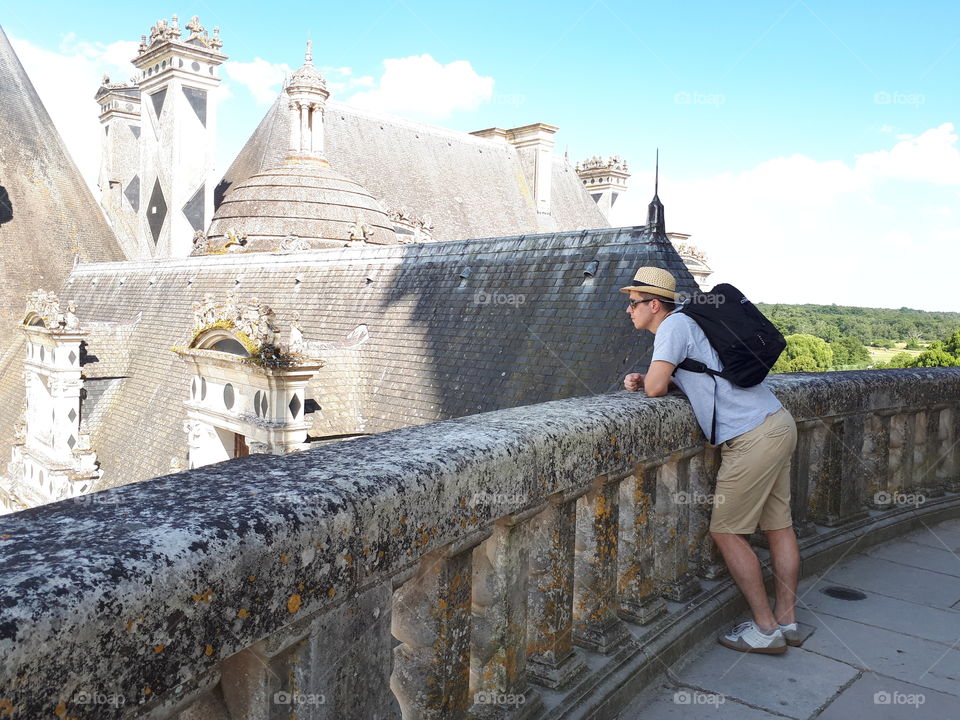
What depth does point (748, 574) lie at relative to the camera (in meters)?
2.81

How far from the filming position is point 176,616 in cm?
113

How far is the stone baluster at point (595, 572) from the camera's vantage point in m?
2.38

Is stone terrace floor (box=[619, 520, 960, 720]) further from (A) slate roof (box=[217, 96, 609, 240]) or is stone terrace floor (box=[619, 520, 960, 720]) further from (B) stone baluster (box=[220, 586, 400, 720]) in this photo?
(A) slate roof (box=[217, 96, 609, 240])

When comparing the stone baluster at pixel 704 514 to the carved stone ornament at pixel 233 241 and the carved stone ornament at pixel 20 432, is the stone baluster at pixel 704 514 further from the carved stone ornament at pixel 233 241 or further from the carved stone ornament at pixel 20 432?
the carved stone ornament at pixel 233 241

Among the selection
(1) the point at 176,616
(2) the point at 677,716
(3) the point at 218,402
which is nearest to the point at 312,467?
(1) the point at 176,616

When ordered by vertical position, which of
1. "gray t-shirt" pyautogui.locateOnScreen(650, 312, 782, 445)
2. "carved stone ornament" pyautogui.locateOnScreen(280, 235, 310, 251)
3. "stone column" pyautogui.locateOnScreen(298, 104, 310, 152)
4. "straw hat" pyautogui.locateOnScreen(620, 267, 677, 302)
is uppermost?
"stone column" pyautogui.locateOnScreen(298, 104, 310, 152)

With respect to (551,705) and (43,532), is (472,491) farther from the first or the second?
(43,532)

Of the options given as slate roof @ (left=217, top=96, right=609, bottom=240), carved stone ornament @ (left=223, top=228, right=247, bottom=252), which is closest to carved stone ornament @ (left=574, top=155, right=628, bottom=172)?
slate roof @ (left=217, top=96, right=609, bottom=240)

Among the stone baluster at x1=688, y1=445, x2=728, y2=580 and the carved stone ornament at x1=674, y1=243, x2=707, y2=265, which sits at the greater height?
the carved stone ornament at x1=674, y1=243, x2=707, y2=265

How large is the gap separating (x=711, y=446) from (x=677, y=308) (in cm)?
53

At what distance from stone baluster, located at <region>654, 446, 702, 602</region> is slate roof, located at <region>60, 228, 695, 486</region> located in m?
5.69

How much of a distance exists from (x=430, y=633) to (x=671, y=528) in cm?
134

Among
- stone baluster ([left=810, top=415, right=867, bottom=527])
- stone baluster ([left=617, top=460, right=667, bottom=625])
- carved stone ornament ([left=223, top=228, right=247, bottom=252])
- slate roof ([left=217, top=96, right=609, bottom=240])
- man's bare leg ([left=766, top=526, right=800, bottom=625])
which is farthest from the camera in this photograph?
slate roof ([left=217, top=96, right=609, bottom=240])

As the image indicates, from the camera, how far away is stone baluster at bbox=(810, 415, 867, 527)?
12.9ft
